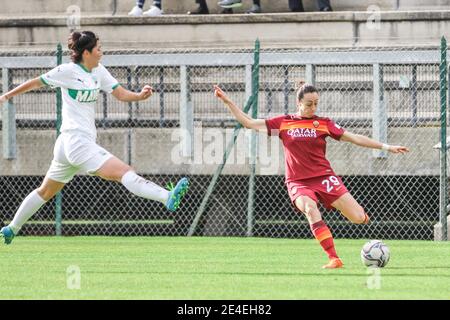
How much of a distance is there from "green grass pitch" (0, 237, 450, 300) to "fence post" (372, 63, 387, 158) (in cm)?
176

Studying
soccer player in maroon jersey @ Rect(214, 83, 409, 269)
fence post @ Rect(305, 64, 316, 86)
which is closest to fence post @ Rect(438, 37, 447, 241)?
fence post @ Rect(305, 64, 316, 86)

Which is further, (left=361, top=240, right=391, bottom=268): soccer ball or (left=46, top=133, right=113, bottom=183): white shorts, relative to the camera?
(left=46, top=133, right=113, bottom=183): white shorts

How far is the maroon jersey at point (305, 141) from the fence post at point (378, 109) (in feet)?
17.3

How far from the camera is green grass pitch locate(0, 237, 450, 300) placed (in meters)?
11.9

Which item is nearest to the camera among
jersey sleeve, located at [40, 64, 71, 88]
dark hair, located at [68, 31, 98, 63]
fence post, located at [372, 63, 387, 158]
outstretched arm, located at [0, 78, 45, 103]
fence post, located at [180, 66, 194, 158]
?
outstretched arm, located at [0, 78, 45, 103]

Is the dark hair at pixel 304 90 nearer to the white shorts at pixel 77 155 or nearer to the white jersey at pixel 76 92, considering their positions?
the white shorts at pixel 77 155

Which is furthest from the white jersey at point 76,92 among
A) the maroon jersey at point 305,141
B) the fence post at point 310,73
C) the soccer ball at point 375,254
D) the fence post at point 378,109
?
the fence post at point 378,109

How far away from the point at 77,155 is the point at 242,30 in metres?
11.1

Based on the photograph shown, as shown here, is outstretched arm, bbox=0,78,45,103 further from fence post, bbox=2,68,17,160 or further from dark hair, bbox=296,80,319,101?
fence post, bbox=2,68,17,160

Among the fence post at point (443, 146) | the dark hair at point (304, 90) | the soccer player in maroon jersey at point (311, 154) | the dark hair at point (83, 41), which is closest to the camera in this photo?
the dark hair at point (304, 90)

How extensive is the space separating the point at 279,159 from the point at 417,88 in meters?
2.03

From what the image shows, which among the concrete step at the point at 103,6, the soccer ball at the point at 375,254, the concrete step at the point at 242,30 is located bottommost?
the soccer ball at the point at 375,254

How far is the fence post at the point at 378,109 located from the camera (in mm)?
19703

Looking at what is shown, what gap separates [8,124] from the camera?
2053cm
